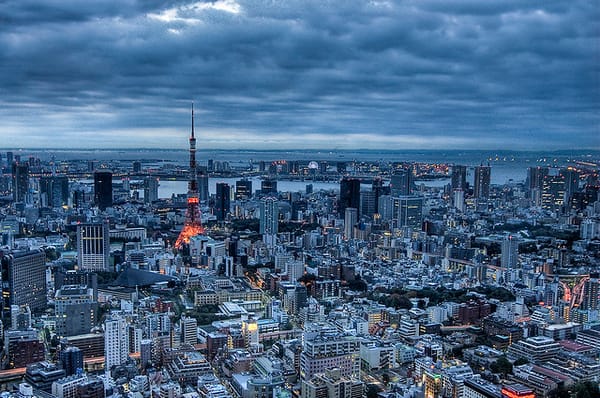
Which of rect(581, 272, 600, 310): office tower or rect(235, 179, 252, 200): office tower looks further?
rect(235, 179, 252, 200): office tower

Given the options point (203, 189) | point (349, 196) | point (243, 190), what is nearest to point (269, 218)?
point (349, 196)

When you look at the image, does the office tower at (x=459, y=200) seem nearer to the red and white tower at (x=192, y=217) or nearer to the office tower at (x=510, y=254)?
the office tower at (x=510, y=254)

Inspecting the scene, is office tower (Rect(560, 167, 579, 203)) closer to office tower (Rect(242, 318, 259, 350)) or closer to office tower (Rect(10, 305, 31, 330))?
office tower (Rect(242, 318, 259, 350))

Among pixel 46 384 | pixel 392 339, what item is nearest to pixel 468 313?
pixel 392 339

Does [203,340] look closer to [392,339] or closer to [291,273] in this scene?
[392,339]

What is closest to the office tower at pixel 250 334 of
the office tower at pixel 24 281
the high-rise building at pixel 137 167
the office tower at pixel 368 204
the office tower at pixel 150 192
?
the office tower at pixel 24 281

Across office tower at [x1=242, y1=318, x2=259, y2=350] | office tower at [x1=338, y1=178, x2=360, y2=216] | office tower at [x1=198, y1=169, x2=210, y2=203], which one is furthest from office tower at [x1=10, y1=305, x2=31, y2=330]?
office tower at [x1=198, y1=169, x2=210, y2=203]
